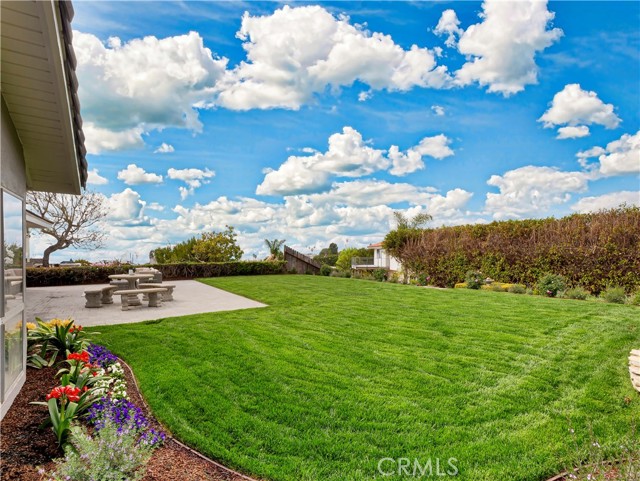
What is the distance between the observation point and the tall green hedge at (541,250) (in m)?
13.0

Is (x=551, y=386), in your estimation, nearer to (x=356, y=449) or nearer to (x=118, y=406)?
(x=356, y=449)

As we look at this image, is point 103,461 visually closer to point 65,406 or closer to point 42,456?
point 42,456

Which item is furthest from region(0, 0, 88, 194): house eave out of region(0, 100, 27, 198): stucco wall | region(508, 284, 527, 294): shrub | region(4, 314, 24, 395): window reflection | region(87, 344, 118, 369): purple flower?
region(508, 284, 527, 294): shrub

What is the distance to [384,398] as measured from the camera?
4793 millimetres

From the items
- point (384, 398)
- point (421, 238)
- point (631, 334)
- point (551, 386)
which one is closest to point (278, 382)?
point (384, 398)

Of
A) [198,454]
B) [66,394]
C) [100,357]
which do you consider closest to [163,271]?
[100,357]

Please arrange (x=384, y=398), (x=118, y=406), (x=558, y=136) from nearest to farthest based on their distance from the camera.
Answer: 1. (x=118, y=406)
2. (x=384, y=398)
3. (x=558, y=136)

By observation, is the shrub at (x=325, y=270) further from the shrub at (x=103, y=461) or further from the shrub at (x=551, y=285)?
the shrub at (x=103, y=461)

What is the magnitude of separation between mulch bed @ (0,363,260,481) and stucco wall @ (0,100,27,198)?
7.91 ft

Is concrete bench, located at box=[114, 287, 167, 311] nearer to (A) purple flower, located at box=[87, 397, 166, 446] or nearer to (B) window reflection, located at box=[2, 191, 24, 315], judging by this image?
(B) window reflection, located at box=[2, 191, 24, 315]

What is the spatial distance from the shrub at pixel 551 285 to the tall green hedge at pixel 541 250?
2.22ft

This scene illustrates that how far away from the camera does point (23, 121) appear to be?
4938mm

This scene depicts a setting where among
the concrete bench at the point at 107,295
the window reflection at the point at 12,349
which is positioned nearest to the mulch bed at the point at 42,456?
the window reflection at the point at 12,349

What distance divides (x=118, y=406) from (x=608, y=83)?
12939 millimetres
